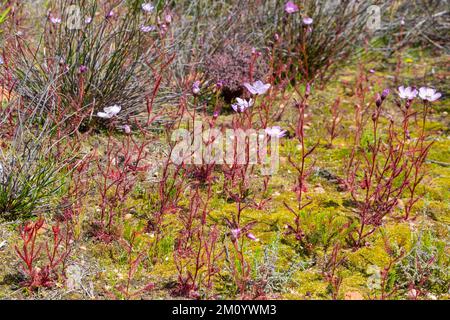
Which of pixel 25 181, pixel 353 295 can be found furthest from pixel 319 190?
pixel 25 181

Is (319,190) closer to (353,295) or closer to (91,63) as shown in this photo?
(353,295)

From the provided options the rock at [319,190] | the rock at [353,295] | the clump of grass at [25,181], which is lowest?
the rock at [353,295]

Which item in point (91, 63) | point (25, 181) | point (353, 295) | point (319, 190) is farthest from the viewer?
point (91, 63)

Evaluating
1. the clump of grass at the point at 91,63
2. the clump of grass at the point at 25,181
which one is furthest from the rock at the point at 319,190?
the clump of grass at the point at 25,181

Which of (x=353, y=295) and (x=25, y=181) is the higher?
(x=25, y=181)

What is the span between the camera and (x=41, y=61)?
154 inches

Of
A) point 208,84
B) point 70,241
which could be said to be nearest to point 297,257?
point 70,241

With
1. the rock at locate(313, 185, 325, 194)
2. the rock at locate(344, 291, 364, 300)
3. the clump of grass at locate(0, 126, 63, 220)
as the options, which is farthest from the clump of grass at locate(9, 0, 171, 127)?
the rock at locate(344, 291, 364, 300)

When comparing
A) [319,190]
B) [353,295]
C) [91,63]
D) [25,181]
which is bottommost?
[353,295]

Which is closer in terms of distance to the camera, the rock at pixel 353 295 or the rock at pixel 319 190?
the rock at pixel 353 295

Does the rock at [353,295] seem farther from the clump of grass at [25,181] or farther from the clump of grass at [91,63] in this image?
the clump of grass at [91,63]

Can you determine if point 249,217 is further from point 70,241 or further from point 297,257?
point 70,241
